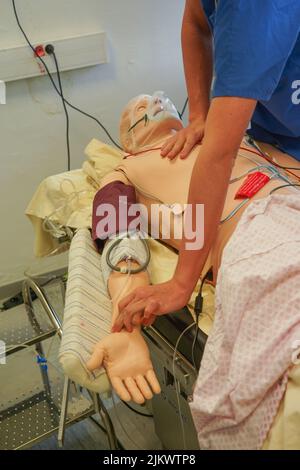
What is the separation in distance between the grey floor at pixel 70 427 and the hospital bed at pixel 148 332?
0.15m

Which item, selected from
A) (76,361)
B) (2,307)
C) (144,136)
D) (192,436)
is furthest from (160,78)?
(76,361)

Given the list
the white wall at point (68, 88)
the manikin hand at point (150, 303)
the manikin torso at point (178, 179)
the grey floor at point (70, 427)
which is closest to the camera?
the manikin hand at point (150, 303)

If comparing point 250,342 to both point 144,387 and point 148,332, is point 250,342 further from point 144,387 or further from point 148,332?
point 148,332

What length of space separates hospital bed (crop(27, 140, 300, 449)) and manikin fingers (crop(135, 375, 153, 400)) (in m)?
0.07

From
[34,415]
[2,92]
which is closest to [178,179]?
[34,415]

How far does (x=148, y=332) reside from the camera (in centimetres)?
127

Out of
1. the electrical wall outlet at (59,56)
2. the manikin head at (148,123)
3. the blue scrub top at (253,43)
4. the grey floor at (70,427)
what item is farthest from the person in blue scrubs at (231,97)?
the electrical wall outlet at (59,56)

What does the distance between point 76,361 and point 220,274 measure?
0.36 meters

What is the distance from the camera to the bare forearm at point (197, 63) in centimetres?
166

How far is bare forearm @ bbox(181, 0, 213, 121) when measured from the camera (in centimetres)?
166

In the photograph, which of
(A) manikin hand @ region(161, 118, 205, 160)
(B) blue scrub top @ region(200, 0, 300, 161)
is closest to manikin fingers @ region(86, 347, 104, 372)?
(B) blue scrub top @ region(200, 0, 300, 161)

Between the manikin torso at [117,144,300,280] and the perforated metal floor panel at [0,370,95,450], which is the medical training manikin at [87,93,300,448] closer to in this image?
the manikin torso at [117,144,300,280]

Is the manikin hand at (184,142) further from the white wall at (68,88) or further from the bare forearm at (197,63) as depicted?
the white wall at (68,88)

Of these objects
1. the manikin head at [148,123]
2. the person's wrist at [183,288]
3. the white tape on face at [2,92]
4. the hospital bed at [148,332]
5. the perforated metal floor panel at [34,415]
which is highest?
the manikin head at [148,123]
